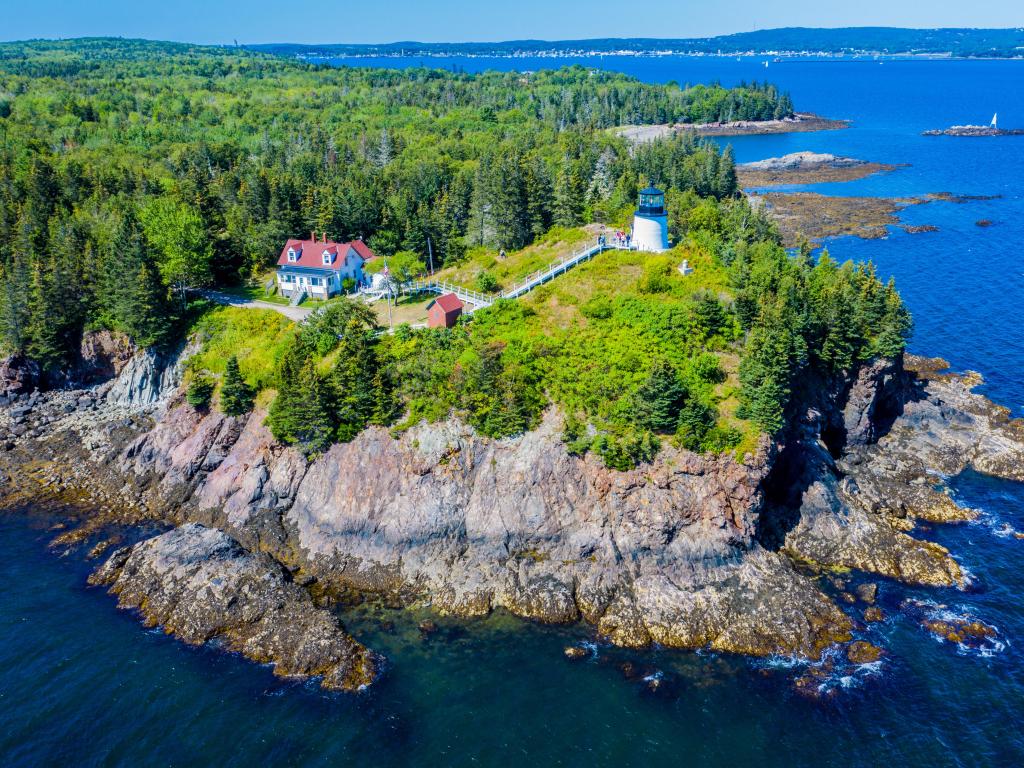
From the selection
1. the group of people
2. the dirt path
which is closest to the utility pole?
the dirt path

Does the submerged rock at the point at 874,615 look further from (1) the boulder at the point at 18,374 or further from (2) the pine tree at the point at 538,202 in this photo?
(1) the boulder at the point at 18,374

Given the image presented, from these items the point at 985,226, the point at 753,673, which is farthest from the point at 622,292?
the point at 985,226

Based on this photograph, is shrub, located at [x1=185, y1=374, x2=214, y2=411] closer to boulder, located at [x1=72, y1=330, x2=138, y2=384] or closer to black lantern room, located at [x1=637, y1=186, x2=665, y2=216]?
boulder, located at [x1=72, y1=330, x2=138, y2=384]

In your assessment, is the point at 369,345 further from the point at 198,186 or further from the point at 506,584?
the point at 198,186

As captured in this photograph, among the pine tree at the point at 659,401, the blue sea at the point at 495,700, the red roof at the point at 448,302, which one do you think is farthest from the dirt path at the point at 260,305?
the pine tree at the point at 659,401

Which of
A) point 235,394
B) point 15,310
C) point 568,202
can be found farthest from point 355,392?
point 15,310

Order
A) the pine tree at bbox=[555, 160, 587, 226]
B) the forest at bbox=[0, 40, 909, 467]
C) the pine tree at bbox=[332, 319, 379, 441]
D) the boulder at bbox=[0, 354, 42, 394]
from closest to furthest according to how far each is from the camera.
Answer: the forest at bbox=[0, 40, 909, 467], the pine tree at bbox=[332, 319, 379, 441], the boulder at bbox=[0, 354, 42, 394], the pine tree at bbox=[555, 160, 587, 226]
